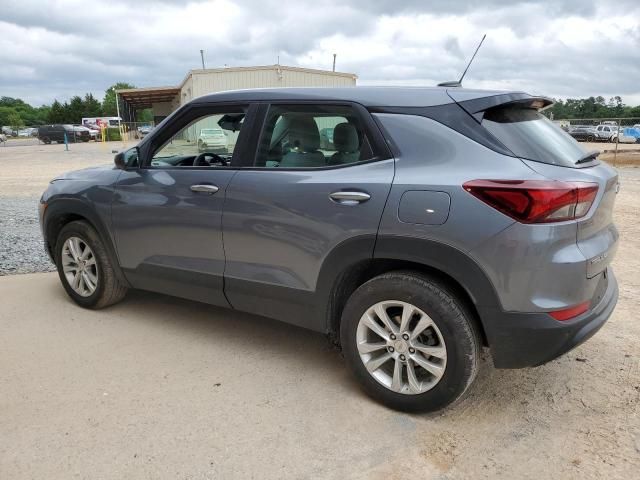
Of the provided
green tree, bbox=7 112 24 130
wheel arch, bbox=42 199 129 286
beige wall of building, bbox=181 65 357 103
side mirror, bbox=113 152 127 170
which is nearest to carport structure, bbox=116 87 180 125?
beige wall of building, bbox=181 65 357 103

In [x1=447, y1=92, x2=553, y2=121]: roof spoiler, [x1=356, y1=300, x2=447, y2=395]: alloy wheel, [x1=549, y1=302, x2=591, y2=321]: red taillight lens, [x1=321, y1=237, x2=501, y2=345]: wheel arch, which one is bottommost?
[x1=356, y1=300, x2=447, y2=395]: alloy wheel

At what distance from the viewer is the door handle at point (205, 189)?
3.44m

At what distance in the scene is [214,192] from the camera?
11.3 ft

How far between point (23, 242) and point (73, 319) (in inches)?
120

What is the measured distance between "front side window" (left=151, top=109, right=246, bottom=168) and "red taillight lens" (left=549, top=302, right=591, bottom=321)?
2.28 meters

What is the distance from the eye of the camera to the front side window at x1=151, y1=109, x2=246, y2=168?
12.2ft

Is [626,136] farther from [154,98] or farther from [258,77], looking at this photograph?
[154,98]

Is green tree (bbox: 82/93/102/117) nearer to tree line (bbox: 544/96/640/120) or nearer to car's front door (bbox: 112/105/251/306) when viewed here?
tree line (bbox: 544/96/640/120)

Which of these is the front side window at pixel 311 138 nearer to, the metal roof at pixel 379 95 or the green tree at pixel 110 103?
the metal roof at pixel 379 95

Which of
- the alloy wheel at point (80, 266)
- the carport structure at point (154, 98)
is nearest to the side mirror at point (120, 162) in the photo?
the alloy wheel at point (80, 266)

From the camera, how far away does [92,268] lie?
4.35 meters

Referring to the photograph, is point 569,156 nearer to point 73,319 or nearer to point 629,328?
point 629,328

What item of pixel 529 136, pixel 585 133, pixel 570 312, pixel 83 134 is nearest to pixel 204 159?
pixel 529 136

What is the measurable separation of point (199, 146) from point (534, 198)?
8.02 ft
